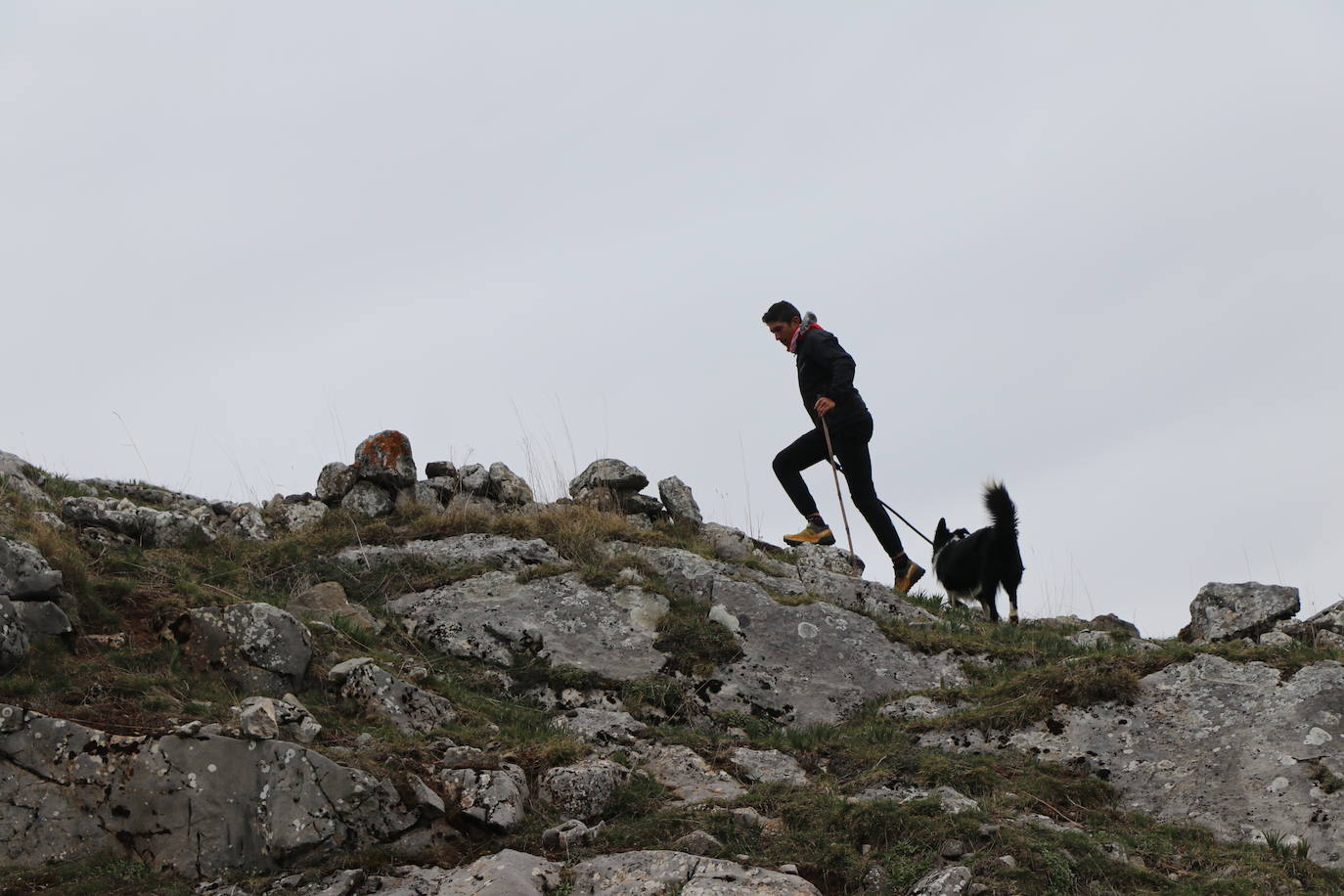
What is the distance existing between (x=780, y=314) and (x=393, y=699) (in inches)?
251

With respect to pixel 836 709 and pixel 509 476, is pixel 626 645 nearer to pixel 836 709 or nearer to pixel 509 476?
pixel 836 709

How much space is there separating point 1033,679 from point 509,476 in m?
6.95

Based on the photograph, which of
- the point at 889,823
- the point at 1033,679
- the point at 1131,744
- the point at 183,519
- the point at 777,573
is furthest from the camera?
the point at 777,573

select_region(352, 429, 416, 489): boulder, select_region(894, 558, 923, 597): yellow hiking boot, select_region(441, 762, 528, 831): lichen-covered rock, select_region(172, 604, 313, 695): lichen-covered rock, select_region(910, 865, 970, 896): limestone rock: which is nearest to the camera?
select_region(910, 865, 970, 896): limestone rock

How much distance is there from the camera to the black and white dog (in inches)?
480

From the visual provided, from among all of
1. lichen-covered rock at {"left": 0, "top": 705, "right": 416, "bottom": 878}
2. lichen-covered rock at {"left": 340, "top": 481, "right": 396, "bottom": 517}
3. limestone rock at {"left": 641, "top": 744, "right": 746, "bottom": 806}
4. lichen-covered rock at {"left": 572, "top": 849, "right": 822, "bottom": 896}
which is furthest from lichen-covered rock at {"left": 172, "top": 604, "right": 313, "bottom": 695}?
lichen-covered rock at {"left": 340, "top": 481, "right": 396, "bottom": 517}

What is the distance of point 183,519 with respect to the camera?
10758 mm

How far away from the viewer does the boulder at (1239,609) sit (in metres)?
10.6

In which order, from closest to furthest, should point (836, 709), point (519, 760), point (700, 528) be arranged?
1. point (519, 760)
2. point (836, 709)
3. point (700, 528)

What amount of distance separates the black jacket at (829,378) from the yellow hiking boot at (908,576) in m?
1.59

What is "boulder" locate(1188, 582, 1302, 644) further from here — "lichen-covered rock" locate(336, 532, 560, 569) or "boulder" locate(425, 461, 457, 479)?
"boulder" locate(425, 461, 457, 479)

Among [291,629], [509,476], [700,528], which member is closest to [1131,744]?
[291,629]

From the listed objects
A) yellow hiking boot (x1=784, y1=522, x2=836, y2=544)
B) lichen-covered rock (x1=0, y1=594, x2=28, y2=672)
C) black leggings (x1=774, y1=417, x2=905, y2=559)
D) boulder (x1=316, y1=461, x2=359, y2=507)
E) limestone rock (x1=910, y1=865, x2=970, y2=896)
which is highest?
boulder (x1=316, y1=461, x2=359, y2=507)

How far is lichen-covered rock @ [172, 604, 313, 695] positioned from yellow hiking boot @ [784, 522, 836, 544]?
5.59 m
